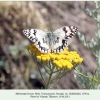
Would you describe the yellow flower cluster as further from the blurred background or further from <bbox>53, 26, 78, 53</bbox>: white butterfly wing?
the blurred background

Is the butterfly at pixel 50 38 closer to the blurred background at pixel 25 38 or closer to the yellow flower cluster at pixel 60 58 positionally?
the yellow flower cluster at pixel 60 58

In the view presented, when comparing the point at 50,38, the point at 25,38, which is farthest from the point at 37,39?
the point at 25,38

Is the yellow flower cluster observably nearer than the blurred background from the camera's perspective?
Yes

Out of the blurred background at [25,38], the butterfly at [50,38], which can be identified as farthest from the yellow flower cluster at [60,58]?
the blurred background at [25,38]

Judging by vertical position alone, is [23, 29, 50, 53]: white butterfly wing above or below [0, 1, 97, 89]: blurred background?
above

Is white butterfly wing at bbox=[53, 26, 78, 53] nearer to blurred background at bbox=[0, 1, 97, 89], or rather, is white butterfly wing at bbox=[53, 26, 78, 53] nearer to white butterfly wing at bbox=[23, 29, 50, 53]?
white butterfly wing at bbox=[23, 29, 50, 53]

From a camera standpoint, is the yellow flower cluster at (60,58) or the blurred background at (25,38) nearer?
the yellow flower cluster at (60,58)

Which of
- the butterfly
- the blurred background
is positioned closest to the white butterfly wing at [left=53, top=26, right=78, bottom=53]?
the butterfly
